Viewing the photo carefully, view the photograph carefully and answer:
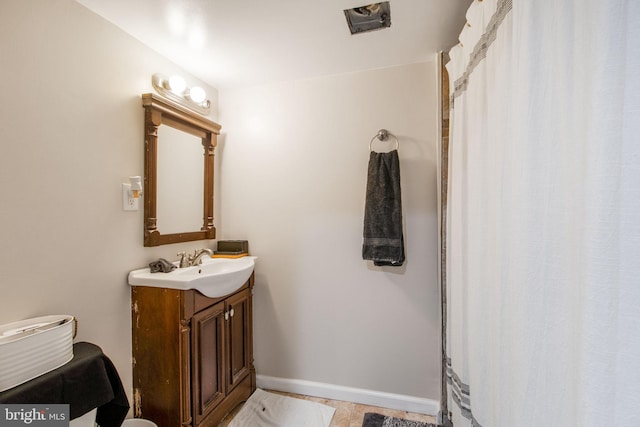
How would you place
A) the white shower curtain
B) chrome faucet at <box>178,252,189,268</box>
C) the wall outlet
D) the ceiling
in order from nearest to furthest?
the white shower curtain → the ceiling → the wall outlet → chrome faucet at <box>178,252,189,268</box>

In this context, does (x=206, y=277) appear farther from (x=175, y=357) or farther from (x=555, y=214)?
(x=555, y=214)

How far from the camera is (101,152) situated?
1403mm

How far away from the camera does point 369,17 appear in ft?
4.76

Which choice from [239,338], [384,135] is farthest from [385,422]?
[384,135]

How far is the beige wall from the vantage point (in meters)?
1.15

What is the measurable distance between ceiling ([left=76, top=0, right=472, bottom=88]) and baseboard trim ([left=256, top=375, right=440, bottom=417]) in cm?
222

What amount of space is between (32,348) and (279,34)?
1741 millimetres

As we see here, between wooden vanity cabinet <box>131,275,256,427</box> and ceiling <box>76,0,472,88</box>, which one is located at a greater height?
ceiling <box>76,0,472,88</box>

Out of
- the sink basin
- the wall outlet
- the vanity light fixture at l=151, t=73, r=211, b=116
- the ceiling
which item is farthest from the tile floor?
the ceiling

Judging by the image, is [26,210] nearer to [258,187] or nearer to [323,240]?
[258,187]

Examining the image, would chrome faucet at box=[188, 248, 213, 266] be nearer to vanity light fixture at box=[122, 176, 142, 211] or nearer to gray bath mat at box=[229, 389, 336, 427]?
vanity light fixture at box=[122, 176, 142, 211]

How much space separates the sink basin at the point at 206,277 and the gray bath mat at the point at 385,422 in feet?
3.85

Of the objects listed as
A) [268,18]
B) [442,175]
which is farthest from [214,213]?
[442,175]

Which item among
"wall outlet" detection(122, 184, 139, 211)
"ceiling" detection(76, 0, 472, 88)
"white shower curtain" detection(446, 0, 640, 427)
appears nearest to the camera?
"white shower curtain" detection(446, 0, 640, 427)
